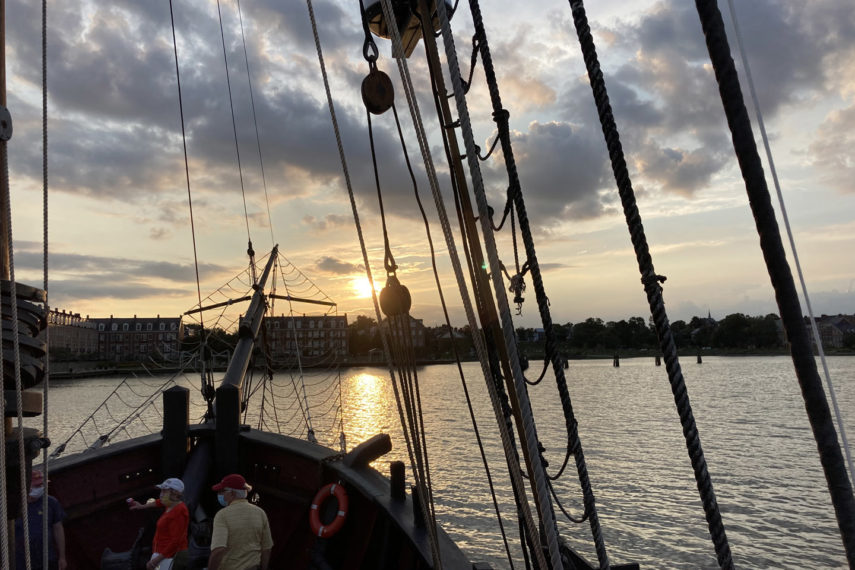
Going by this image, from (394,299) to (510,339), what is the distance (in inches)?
55.4

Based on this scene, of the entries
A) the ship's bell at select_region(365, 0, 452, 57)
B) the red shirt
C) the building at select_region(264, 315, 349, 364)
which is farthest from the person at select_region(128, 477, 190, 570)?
the building at select_region(264, 315, 349, 364)

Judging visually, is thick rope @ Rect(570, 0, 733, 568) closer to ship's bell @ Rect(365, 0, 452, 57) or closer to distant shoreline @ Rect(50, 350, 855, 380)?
ship's bell @ Rect(365, 0, 452, 57)

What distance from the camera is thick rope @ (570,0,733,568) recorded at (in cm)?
277

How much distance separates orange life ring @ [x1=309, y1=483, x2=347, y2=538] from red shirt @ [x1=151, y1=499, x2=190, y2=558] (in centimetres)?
180

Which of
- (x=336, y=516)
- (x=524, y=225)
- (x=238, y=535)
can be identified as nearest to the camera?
(x=238, y=535)

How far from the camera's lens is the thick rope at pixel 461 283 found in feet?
10.8

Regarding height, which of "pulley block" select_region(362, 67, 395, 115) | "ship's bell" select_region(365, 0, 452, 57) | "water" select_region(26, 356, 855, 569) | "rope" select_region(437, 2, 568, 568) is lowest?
"water" select_region(26, 356, 855, 569)

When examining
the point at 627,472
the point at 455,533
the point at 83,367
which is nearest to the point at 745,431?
the point at 627,472

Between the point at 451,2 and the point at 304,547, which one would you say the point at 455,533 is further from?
the point at 451,2

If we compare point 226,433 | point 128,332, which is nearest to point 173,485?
point 226,433

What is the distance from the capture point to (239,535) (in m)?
4.68

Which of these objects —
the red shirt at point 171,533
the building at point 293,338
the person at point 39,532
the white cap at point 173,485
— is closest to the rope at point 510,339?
the white cap at point 173,485

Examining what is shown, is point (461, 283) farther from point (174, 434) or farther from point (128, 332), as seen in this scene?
point (128, 332)

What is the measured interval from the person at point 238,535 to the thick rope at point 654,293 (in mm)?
3553
